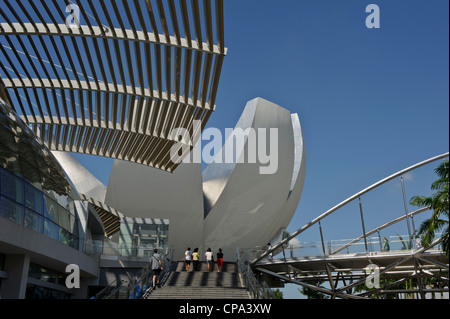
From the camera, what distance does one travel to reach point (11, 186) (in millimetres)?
14312

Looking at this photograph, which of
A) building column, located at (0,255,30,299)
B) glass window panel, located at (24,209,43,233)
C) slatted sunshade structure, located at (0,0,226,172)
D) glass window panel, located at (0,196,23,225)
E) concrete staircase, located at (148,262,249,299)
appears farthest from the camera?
glass window panel, located at (24,209,43,233)

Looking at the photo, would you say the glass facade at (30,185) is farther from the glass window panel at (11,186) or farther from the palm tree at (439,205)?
the palm tree at (439,205)

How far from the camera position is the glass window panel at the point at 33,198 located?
50.1 feet

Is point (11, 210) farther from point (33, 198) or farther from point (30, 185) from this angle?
point (30, 185)

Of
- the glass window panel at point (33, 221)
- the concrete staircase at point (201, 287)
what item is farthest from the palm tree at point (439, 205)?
the glass window panel at point (33, 221)

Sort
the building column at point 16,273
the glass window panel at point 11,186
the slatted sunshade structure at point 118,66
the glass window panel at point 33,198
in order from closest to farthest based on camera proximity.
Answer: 1. the slatted sunshade structure at point 118,66
2. the glass window panel at point 11,186
3. the building column at point 16,273
4. the glass window panel at point 33,198

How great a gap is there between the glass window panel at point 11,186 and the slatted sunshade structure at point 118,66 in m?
3.57

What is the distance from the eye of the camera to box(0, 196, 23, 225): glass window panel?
43.8 feet

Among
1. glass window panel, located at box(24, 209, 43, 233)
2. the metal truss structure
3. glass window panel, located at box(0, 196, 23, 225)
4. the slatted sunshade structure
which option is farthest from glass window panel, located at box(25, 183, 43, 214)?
the metal truss structure

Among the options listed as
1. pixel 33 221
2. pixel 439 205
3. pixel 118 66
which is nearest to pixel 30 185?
pixel 33 221

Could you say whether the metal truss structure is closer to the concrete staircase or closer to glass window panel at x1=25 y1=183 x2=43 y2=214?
the concrete staircase

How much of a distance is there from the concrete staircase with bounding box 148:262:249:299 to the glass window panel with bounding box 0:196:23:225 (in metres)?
4.43

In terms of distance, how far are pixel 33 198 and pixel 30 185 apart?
1.43ft
